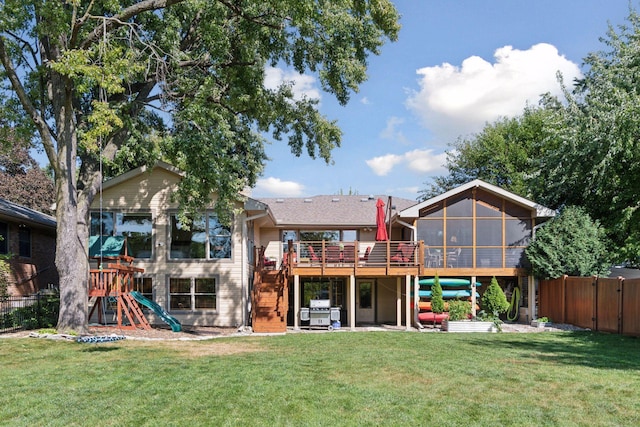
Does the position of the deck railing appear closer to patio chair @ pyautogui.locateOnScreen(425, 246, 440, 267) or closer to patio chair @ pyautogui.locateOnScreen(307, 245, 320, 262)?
patio chair @ pyautogui.locateOnScreen(307, 245, 320, 262)

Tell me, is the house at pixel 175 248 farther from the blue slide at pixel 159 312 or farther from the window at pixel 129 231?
the blue slide at pixel 159 312

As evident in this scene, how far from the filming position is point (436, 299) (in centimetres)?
1772

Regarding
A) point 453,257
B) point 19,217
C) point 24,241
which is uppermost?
point 19,217

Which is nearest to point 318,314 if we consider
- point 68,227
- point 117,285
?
point 117,285

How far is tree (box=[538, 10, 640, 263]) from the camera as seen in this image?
17031 mm

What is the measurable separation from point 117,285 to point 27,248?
6346 mm

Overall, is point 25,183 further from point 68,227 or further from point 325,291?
point 325,291

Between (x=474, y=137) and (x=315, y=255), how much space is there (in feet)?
68.9

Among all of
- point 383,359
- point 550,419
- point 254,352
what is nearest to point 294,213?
point 254,352

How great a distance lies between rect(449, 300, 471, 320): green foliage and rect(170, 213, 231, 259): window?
7.78 m

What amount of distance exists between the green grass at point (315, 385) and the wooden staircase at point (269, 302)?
5.06m

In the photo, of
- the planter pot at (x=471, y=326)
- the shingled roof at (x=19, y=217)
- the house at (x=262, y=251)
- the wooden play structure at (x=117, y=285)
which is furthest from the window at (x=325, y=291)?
the shingled roof at (x=19, y=217)

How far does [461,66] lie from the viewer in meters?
22.3

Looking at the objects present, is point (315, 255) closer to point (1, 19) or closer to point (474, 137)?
point (1, 19)
